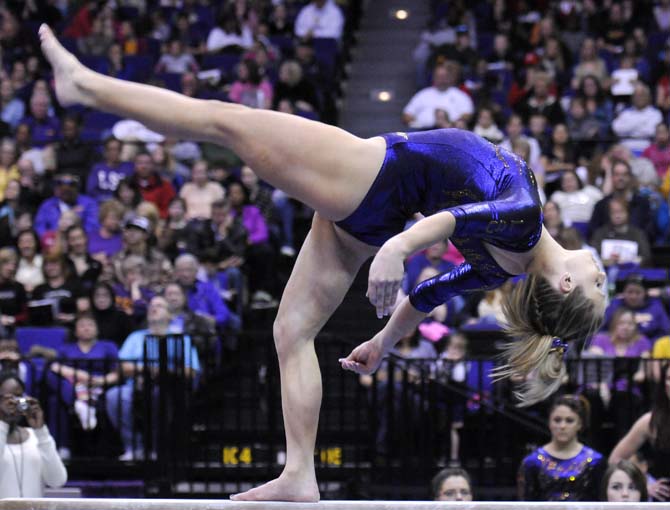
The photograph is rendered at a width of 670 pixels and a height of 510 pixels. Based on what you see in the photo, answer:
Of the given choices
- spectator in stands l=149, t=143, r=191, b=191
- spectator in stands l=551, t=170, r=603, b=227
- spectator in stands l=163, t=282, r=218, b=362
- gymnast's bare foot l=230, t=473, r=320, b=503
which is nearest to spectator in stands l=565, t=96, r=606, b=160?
spectator in stands l=551, t=170, r=603, b=227

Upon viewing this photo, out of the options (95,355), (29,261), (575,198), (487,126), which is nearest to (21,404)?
(95,355)

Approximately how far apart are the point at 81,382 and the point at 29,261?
1766 mm

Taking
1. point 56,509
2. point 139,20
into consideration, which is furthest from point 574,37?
point 56,509

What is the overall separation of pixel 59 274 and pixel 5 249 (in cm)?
55

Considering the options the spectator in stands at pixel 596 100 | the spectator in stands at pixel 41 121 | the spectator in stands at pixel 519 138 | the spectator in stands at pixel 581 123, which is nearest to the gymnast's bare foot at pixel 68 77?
the spectator in stands at pixel 519 138

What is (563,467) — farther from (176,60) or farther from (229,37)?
(229,37)

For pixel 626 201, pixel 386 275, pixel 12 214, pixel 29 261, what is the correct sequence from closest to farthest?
pixel 386 275, pixel 626 201, pixel 29 261, pixel 12 214

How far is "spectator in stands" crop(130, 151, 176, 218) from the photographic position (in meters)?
10.1

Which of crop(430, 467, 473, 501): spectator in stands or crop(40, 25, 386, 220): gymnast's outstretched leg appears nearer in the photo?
crop(40, 25, 386, 220): gymnast's outstretched leg

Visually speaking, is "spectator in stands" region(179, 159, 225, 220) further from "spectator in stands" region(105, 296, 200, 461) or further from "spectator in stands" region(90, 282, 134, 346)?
"spectator in stands" region(105, 296, 200, 461)

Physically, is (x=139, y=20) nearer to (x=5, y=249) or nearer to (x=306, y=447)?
(x=5, y=249)

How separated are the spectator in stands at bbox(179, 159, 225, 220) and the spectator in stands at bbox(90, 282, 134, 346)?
159cm

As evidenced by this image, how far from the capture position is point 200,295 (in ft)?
28.0

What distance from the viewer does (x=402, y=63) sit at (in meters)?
13.2
